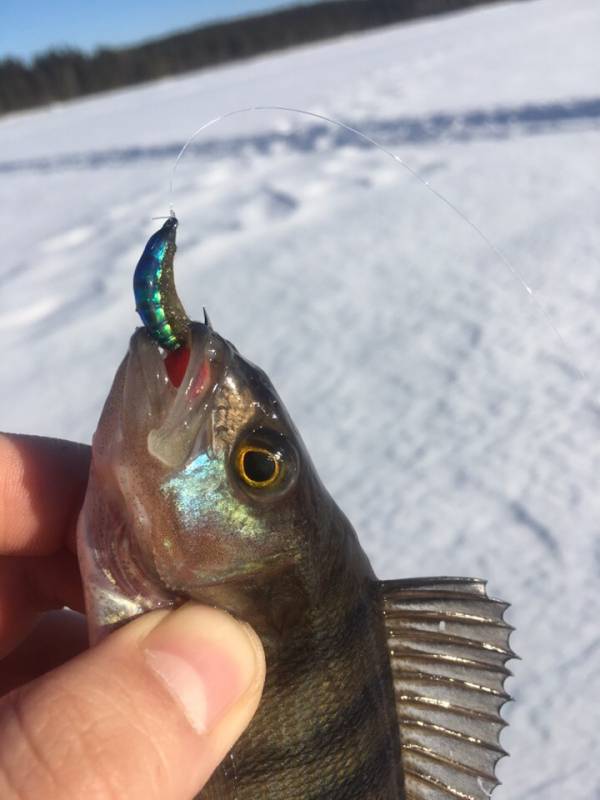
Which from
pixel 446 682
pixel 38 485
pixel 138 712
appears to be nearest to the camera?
pixel 138 712

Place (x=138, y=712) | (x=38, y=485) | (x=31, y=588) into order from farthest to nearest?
(x=31, y=588), (x=38, y=485), (x=138, y=712)

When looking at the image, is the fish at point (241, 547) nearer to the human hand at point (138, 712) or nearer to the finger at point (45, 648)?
the human hand at point (138, 712)

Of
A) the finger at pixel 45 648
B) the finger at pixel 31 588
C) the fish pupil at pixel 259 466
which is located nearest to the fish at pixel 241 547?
the fish pupil at pixel 259 466

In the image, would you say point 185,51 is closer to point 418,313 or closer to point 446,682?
point 418,313

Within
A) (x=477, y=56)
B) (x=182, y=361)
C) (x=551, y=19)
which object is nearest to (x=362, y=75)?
(x=477, y=56)

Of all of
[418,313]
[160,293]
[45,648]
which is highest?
[160,293]

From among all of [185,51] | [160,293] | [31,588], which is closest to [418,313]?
[31,588]

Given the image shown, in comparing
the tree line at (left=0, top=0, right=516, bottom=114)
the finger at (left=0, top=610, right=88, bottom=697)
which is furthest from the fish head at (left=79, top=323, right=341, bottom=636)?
the tree line at (left=0, top=0, right=516, bottom=114)
